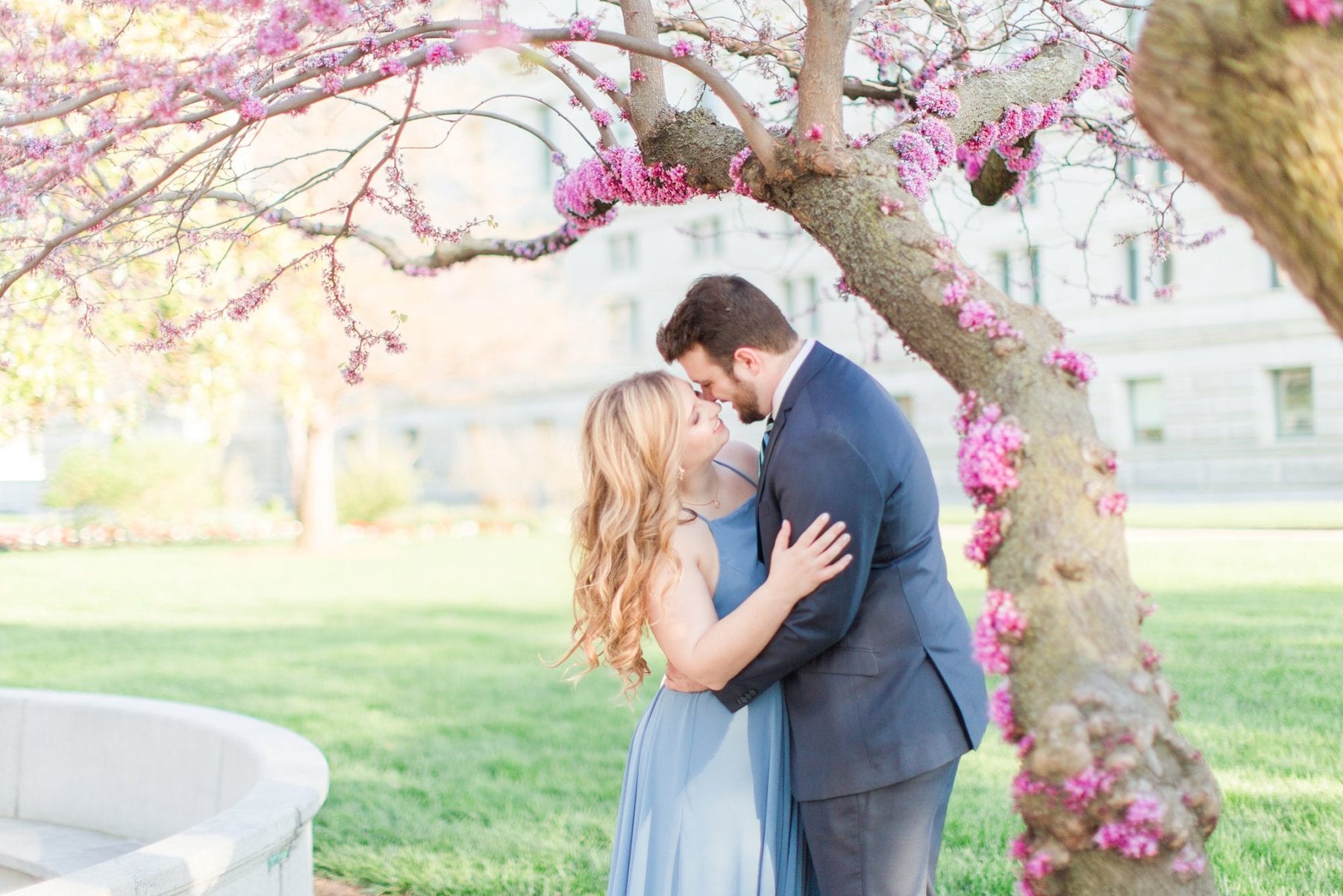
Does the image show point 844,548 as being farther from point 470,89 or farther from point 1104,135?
point 470,89

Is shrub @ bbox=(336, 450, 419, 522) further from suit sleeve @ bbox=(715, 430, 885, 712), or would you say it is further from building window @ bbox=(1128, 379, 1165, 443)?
suit sleeve @ bbox=(715, 430, 885, 712)

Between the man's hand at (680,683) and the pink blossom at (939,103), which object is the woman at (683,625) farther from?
the pink blossom at (939,103)

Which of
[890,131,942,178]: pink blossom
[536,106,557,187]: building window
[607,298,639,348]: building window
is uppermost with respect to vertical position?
[536,106,557,187]: building window

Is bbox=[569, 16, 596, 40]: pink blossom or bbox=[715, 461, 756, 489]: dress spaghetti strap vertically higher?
bbox=[569, 16, 596, 40]: pink blossom

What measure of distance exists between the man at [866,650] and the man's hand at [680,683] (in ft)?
0.77

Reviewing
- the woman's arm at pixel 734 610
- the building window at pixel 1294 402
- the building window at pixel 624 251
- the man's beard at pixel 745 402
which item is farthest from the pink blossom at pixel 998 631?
the building window at pixel 624 251

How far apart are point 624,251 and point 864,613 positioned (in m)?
38.7

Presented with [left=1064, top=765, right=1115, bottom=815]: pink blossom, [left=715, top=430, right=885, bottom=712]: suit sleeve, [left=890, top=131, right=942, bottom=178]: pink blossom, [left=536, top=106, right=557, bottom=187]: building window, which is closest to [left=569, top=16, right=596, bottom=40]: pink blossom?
[left=890, top=131, right=942, bottom=178]: pink blossom

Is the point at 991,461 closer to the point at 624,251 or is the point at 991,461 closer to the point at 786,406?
the point at 786,406

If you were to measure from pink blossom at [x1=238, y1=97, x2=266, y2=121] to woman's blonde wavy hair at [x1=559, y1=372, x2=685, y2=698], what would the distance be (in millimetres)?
1146

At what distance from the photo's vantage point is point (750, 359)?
3.14m

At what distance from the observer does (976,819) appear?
5527 millimetres

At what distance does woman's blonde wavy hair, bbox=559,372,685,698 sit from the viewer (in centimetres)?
314

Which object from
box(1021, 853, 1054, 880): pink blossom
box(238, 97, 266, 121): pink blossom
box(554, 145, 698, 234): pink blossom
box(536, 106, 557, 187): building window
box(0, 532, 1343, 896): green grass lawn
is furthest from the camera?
box(536, 106, 557, 187): building window
